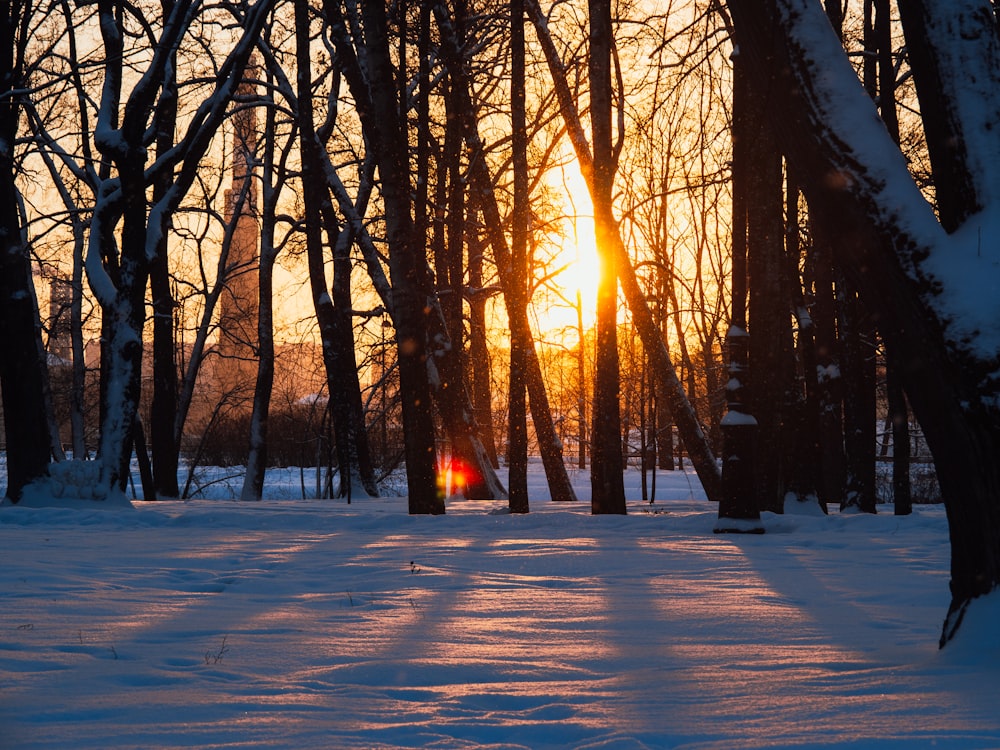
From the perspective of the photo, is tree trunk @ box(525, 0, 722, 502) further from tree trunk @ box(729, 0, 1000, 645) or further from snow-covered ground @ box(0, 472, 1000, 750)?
tree trunk @ box(729, 0, 1000, 645)

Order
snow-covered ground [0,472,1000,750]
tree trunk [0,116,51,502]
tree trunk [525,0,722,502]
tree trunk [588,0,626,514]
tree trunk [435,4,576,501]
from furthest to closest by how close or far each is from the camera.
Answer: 1. tree trunk [435,4,576,501]
2. tree trunk [525,0,722,502]
3. tree trunk [0,116,51,502]
4. tree trunk [588,0,626,514]
5. snow-covered ground [0,472,1000,750]

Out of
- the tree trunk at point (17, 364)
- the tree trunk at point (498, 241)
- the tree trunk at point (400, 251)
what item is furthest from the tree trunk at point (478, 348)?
the tree trunk at point (17, 364)

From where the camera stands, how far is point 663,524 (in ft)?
32.0

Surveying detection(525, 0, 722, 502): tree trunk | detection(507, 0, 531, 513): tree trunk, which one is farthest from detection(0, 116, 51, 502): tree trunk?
detection(525, 0, 722, 502): tree trunk

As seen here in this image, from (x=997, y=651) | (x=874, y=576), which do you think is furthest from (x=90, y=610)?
(x=874, y=576)

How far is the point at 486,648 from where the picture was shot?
402 cm

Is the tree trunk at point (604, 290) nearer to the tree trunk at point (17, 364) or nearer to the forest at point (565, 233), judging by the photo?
the forest at point (565, 233)

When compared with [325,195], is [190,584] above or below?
below

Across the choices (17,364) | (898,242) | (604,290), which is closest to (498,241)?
(604,290)

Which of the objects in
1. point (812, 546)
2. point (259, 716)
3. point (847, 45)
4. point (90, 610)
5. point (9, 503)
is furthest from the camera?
point (847, 45)

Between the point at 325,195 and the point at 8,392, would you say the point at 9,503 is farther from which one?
the point at 325,195

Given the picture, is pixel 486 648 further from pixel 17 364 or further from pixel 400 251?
pixel 17 364

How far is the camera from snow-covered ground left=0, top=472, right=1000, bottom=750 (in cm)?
282

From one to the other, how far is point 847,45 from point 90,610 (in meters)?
14.9
